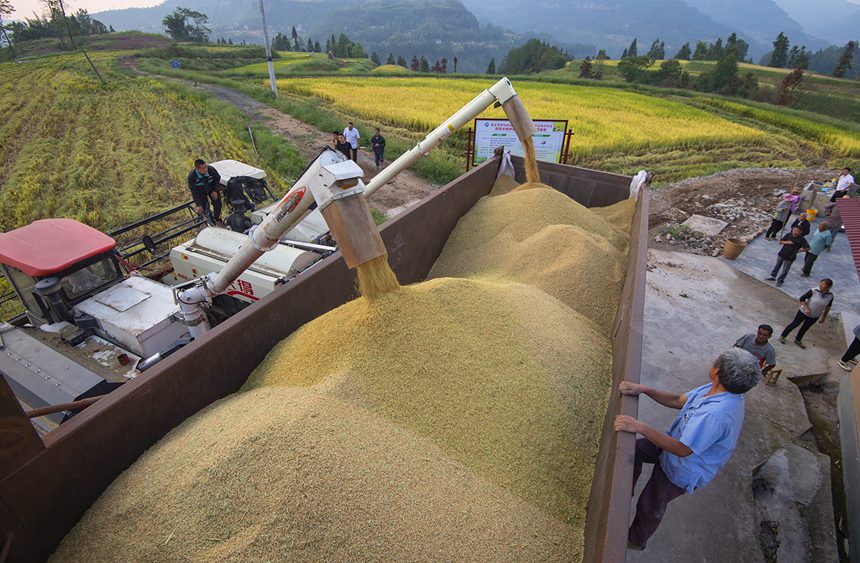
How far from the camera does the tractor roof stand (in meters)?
3.50

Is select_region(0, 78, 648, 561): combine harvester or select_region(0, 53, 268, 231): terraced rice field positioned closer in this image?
select_region(0, 78, 648, 561): combine harvester

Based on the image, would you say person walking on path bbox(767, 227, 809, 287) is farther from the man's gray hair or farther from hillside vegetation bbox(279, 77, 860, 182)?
hillside vegetation bbox(279, 77, 860, 182)

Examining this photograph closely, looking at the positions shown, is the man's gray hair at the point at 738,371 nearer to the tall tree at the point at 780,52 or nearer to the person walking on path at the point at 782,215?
the person walking on path at the point at 782,215

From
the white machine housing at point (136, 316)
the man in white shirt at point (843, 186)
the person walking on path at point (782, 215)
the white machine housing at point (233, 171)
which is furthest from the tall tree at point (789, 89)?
the white machine housing at point (136, 316)

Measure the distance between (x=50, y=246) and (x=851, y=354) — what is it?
7.84 metres

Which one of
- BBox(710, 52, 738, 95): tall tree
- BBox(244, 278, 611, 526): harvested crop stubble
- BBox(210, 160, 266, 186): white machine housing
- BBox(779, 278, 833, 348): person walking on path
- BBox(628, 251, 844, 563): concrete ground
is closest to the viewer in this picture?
BBox(244, 278, 611, 526): harvested crop stubble

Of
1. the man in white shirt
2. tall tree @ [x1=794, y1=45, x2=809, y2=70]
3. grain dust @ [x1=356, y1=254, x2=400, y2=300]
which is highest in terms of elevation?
tall tree @ [x1=794, y1=45, x2=809, y2=70]

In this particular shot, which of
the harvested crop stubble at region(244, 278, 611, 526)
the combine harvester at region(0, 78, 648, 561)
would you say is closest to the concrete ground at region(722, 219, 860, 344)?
the combine harvester at region(0, 78, 648, 561)

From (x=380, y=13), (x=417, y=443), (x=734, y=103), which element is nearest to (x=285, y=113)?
(x=417, y=443)

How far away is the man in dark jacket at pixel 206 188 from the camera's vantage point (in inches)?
209

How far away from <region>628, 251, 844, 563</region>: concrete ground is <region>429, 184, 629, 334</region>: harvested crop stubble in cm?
116

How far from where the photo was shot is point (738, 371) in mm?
2066

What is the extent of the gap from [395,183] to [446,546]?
30.9ft

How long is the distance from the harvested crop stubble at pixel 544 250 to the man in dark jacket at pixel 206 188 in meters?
2.91
